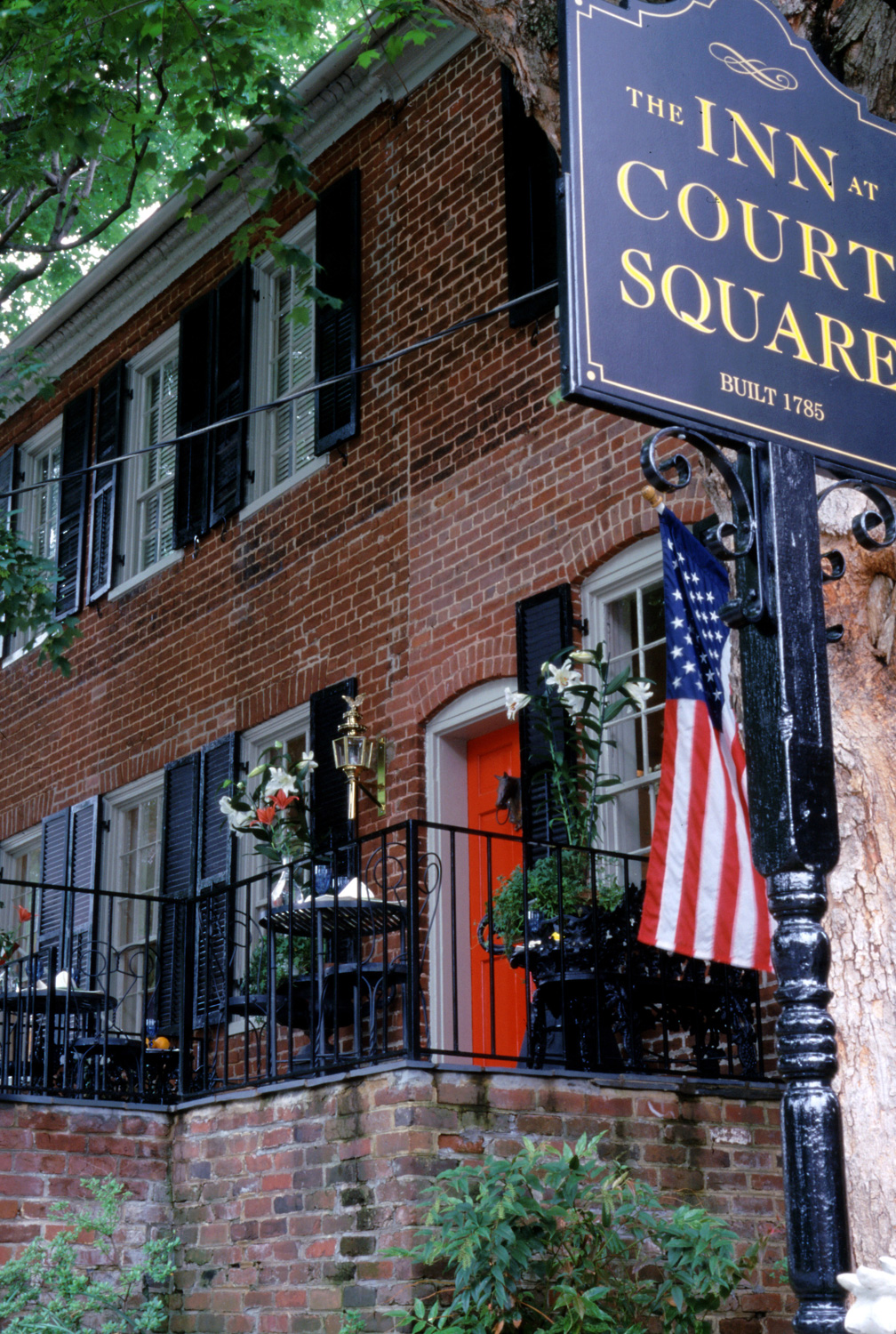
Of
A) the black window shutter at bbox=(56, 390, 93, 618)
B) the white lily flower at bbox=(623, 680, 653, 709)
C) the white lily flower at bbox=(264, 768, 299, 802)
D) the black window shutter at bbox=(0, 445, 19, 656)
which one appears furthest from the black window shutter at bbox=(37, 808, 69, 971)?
the white lily flower at bbox=(623, 680, 653, 709)

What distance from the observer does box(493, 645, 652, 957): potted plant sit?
738 centimetres

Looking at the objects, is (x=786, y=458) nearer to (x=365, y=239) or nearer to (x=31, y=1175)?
(x=31, y=1175)

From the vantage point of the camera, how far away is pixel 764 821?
321 centimetres

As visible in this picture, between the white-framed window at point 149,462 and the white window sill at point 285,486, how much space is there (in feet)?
4.80

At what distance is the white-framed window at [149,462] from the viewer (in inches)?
505

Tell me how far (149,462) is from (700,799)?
30.2 feet

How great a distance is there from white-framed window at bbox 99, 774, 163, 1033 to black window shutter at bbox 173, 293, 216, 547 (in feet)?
6.27

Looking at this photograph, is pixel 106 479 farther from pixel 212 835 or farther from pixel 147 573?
pixel 212 835

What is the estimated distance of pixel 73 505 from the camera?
543 inches

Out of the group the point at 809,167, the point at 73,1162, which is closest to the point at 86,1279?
the point at 73,1162

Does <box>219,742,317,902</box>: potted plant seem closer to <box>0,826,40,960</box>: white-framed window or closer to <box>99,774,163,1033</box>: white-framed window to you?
<box>99,774,163,1033</box>: white-framed window

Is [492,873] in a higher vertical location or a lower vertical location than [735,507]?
higher

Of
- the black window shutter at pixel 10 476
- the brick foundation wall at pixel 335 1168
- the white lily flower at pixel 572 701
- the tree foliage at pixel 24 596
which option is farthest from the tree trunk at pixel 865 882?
the black window shutter at pixel 10 476

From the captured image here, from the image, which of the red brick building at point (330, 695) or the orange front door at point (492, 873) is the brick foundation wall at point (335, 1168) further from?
the orange front door at point (492, 873)
